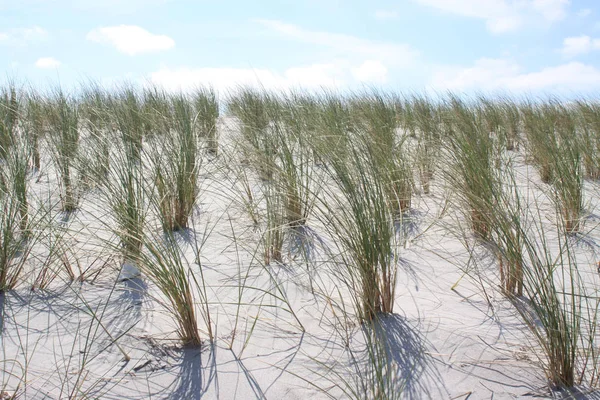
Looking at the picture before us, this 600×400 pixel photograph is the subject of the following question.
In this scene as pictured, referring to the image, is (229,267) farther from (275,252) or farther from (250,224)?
(250,224)

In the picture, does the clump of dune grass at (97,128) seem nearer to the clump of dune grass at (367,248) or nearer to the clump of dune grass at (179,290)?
the clump of dune grass at (179,290)

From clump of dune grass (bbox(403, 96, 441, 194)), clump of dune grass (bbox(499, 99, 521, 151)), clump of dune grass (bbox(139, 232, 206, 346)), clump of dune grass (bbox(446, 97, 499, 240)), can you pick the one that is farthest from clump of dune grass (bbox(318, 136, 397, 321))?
clump of dune grass (bbox(499, 99, 521, 151))

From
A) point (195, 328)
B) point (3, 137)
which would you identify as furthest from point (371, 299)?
point (3, 137)

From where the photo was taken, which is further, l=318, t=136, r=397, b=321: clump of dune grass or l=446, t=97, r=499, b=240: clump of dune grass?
l=446, t=97, r=499, b=240: clump of dune grass

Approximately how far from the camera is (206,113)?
5.88m

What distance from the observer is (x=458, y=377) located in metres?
1.59

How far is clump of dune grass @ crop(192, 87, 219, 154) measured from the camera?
16.4 ft

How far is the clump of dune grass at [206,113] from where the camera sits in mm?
4986

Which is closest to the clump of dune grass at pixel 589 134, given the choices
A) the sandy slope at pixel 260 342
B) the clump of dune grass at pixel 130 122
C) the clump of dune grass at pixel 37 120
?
the sandy slope at pixel 260 342

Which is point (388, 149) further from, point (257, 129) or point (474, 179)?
point (257, 129)

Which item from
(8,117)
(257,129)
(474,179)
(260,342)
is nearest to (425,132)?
(257,129)

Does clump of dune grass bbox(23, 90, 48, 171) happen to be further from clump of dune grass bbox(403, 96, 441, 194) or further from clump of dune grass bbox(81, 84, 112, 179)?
clump of dune grass bbox(403, 96, 441, 194)

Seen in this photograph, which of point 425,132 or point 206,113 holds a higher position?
point 206,113

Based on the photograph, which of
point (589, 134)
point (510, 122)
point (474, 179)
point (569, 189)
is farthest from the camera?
point (510, 122)
